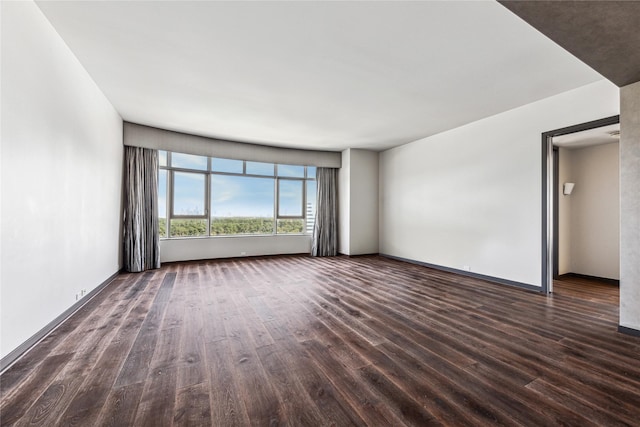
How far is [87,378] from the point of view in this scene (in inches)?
73.6

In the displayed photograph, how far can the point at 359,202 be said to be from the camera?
289 inches

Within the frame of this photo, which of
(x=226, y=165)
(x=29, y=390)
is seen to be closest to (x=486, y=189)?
(x=226, y=165)

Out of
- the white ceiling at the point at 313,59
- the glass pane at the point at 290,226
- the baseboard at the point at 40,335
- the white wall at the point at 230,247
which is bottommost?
the baseboard at the point at 40,335

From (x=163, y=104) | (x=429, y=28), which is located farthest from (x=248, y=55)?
(x=163, y=104)

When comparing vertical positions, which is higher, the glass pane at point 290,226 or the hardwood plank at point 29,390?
the glass pane at point 290,226

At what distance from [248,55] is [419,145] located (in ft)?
14.7

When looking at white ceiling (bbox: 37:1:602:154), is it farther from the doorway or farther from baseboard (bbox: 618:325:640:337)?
baseboard (bbox: 618:325:640:337)

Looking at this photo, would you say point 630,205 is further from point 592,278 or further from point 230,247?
point 230,247

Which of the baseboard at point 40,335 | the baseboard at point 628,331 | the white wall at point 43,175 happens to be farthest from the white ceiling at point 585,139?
the baseboard at point 40,335

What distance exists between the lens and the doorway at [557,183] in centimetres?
375

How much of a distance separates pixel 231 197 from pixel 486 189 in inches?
222

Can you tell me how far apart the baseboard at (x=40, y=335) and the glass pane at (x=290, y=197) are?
4523 mm

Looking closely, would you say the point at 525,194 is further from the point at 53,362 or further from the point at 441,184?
the point at 53,362

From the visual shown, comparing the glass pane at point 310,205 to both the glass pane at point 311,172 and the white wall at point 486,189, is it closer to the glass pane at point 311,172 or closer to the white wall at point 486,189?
the glass pane at point 311,172
